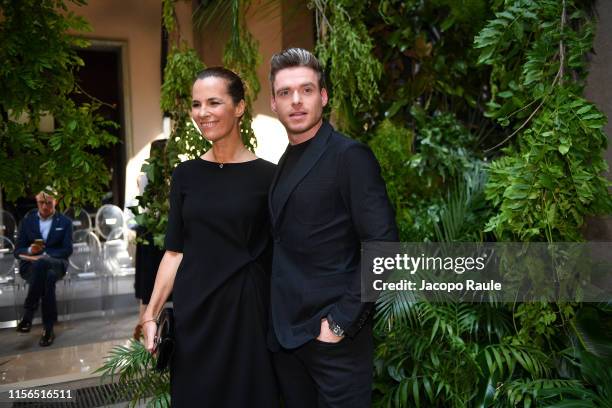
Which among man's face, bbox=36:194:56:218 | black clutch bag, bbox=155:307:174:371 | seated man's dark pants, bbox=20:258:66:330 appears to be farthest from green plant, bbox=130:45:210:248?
man's face, bbox=36:194:56:218

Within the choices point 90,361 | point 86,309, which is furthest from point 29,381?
point 86,309

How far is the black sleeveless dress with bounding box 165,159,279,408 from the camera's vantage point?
208 centimetres

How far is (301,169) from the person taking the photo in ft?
6.12

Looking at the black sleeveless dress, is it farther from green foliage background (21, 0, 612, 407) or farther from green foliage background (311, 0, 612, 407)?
green foliage background (311, 0, 612, 407)

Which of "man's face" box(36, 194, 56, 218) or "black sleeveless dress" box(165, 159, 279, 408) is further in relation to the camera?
"man's face" box(36, 194, 56, 218)

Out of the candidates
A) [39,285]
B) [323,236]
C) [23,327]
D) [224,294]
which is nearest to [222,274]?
Result: [224,294]

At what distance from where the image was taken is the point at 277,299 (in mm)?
1938

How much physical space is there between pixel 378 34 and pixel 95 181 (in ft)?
8.18

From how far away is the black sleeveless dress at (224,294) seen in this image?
6.84ft

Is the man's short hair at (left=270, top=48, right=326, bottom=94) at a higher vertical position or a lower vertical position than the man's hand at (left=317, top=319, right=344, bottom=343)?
higher

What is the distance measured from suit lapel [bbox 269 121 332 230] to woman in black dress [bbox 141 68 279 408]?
203 millimetres

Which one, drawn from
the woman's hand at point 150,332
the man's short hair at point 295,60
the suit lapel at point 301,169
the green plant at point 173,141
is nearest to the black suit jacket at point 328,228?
the suit lapel at point 301,169

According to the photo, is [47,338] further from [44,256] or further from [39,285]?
[44,256]

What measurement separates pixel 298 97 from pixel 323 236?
1.48ft
